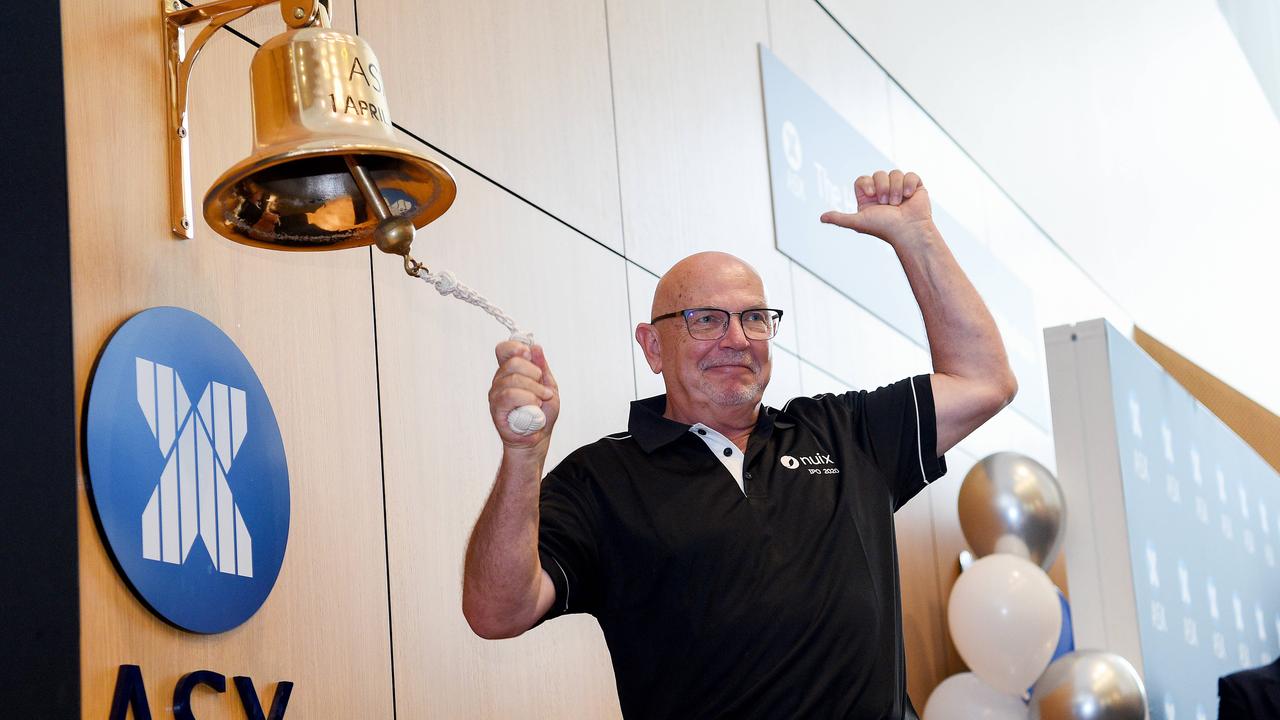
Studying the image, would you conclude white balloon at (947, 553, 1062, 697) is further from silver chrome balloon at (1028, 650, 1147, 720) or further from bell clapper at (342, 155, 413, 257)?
bell clapper at (342, 155, 413, 257)

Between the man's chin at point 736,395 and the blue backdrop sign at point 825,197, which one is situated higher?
the blue backdrop sign at point 825,197

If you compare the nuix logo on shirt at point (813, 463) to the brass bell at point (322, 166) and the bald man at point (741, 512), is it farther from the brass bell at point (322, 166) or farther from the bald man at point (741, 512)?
the brass bell at point (322, 166)

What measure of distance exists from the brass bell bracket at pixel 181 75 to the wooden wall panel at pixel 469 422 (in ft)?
1.74

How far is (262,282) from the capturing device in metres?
1.97

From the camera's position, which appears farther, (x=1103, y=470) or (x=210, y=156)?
(x=1103, y=470)

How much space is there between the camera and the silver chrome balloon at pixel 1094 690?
391cm

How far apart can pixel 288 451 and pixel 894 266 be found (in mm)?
3984

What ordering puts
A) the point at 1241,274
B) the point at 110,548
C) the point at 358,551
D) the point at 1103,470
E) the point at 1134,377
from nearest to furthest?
1. the point at 110,548
2. the point at 358,551
3. the point at 1103,470
4. the point at 1134,377
5. the point at 1241,274

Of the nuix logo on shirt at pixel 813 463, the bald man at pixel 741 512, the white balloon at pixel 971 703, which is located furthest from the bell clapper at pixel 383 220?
the white balloon at pixel 971 703

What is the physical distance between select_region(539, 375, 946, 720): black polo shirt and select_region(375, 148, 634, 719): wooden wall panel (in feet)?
1.05

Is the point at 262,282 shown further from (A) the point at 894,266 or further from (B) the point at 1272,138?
(B) the point at 1272,138

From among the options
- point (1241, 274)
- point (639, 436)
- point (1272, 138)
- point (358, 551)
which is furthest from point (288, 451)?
point (1241, 274)

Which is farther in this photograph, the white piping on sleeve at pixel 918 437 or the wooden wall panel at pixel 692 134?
the wooden wall panel at pixel 692 134

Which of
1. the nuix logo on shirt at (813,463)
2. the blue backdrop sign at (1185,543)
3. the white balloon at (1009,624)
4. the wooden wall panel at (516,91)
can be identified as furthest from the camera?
the white balloon at (1009,624)
